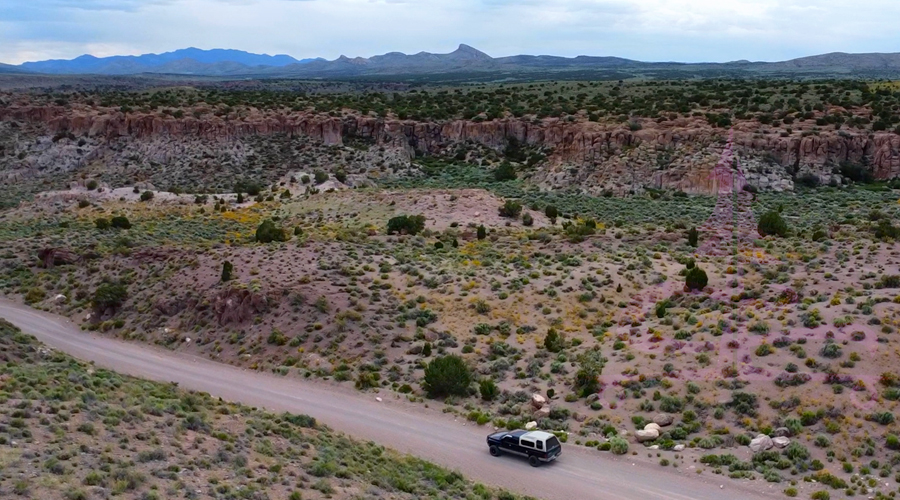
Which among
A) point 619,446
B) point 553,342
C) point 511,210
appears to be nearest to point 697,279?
point 553,342

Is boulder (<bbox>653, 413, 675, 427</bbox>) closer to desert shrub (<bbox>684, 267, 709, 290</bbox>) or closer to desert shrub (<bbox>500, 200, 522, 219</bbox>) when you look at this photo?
desert shrub (<bbox>684, 267, 709, 290</bbox>)

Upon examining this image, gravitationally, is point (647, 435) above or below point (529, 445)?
below

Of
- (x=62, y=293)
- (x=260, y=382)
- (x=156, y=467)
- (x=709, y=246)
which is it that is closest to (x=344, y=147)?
(x=62, y=293)

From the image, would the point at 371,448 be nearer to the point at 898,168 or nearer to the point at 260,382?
the point at 260,382

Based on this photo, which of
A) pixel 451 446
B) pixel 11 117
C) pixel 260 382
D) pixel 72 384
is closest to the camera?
pixel 72 384

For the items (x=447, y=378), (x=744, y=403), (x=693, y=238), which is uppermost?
(x=693, y=238)

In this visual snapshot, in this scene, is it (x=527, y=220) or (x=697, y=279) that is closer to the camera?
(x=697, y=279)

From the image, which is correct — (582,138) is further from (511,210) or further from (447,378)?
(447,378)
